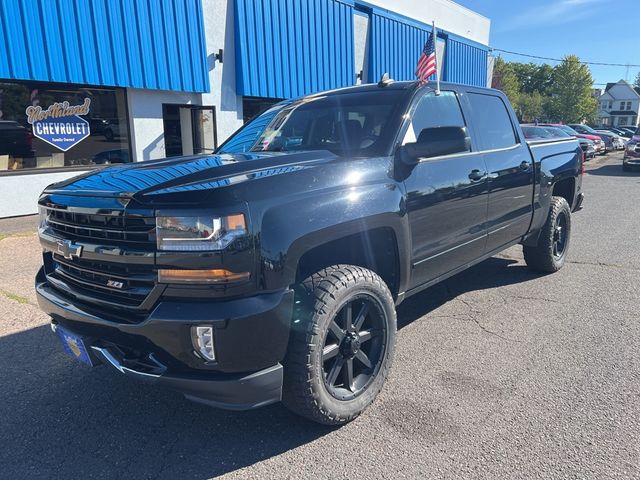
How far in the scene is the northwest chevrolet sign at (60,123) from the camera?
31.8 ft

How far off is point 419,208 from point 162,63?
9566mm

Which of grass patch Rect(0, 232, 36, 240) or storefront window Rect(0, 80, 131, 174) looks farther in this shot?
storefront window Rect(0, 80, 131, 174)

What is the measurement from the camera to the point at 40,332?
4.22 m

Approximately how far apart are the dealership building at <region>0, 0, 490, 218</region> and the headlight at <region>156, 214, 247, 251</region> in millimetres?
8515

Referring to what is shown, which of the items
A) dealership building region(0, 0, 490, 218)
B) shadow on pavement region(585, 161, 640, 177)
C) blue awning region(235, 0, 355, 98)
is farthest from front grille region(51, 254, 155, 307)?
shadow on pavement region(585, 161, 640, 177)

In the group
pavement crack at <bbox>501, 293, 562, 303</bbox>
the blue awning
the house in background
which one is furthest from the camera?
the house in background

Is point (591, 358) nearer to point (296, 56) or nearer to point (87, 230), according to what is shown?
A: point (87, 230)

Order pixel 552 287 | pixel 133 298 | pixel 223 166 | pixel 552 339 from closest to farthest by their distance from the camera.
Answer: pixel 133 298
pixel 223 166
pixel 552 339
pixel 552 287

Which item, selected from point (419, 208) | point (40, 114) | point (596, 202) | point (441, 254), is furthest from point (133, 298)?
point (596, 202)

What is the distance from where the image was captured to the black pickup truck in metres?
2.27

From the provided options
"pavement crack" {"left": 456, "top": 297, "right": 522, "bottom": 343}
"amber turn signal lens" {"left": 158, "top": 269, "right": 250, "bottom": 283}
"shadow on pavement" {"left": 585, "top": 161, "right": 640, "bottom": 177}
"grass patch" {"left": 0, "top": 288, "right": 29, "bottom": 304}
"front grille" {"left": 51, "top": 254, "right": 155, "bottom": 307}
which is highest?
"amber turn signal lens" {"left": 158, "top": 269, "right": 250, "bottom": 283}

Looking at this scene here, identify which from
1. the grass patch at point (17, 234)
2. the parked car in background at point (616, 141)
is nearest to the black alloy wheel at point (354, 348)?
the grass patch at point (17, 234)

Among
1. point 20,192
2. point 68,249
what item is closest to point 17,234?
point 20,192

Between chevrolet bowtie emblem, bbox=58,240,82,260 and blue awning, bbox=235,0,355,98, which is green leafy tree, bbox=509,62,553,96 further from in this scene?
chevrolet bowtie emblem, bbox=58,240,82,260
